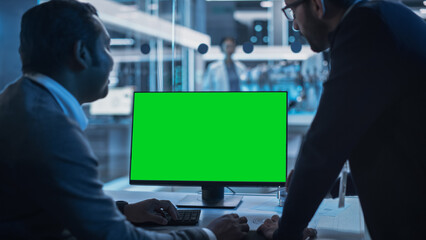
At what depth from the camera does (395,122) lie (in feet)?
2.99

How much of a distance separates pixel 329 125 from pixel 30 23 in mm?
680

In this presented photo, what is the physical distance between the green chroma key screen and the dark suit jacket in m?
0.72

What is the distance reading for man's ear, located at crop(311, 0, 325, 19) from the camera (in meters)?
1.01

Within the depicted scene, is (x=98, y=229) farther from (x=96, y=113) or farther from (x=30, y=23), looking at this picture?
(x=96, y=113)

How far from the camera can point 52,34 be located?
886 mm

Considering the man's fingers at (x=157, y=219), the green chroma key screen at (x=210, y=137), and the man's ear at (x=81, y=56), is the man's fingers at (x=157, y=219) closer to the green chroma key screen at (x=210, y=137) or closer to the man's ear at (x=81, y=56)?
the green chroma key screen at (x=210, y=137)

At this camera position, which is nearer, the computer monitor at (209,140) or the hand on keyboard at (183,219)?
the hand on keyboard at (183,219)

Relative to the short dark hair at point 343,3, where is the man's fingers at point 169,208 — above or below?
below

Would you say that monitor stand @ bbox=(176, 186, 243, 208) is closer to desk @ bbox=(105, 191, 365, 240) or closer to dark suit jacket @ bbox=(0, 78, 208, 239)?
desk @ bbox=(105, 191, 365, 240)

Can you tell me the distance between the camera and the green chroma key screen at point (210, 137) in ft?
5.10

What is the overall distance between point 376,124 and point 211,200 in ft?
2.84

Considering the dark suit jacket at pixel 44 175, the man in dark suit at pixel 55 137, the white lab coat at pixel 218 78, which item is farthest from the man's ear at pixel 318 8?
the white lab coat at pixel 218 78

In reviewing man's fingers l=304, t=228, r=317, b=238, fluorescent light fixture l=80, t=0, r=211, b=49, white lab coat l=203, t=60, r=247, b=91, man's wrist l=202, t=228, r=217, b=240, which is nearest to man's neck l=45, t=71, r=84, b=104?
man's wrist l=202, t=228, r=217, b=240

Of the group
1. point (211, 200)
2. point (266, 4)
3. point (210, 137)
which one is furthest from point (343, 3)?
point (266, 4)
